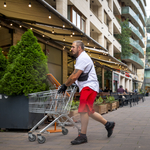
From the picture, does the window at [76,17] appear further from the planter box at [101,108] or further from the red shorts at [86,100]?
the red shorts at [86,100]

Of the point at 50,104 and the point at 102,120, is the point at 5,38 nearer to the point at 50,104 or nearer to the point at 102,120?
the point at 50,104

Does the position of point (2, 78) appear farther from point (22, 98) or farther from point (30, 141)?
point (30, 141)

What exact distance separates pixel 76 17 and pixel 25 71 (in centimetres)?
1147

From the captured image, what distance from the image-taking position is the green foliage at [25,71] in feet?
19.0

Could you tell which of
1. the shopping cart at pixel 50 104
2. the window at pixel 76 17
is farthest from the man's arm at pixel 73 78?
the window at pixel 76 17

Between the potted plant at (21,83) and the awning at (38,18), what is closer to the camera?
the potted plant at (21,83)

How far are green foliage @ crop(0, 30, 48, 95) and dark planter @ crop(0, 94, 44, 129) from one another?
7.2 inches

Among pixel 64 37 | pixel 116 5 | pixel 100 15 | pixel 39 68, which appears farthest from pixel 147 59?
pixel 39 68

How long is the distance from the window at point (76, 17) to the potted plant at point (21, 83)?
32.7ft

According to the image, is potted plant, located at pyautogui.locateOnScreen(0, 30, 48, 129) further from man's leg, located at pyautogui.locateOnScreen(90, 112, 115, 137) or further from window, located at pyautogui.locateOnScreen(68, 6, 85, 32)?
window, located at pyautogui.locateOnScreen(68, 6, 85, 32)

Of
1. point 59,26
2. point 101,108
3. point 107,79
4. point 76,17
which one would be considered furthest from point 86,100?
point 107,79

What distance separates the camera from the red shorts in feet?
15.0

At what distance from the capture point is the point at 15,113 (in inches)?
231

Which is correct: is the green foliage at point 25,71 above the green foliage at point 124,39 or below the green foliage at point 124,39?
below
